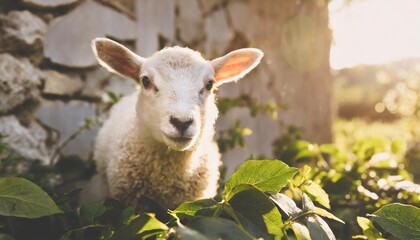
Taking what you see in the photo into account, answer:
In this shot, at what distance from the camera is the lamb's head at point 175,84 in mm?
2131

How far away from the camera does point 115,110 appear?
3.06 m

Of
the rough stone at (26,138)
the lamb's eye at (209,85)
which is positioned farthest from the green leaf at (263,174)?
the rough stone at (26,138)

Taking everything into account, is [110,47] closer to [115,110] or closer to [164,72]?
[164,72]

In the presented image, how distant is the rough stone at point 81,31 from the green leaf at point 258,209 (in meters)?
1.93

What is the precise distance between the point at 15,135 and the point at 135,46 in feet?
3.90

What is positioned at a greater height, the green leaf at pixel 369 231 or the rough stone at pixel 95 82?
the rough stone at pixel 95 82

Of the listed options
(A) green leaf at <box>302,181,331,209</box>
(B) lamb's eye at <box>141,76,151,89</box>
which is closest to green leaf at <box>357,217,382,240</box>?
(A) green leaf at <box>302,181,331,209</box>

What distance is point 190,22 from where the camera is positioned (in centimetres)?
389

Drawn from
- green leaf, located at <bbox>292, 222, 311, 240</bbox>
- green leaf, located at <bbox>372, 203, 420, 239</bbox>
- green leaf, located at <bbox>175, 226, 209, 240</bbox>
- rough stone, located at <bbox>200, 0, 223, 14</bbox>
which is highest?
rough stone, located at <bbox>200, 0, 223, 14</bbox>

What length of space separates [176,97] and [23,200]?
1.00 metres

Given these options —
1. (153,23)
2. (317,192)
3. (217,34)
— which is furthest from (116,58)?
(217,34)

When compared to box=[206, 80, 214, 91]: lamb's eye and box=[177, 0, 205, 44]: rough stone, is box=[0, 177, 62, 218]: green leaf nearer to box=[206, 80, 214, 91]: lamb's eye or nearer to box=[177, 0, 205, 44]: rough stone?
box=[206, 80, 214, 91]: lamb's eye

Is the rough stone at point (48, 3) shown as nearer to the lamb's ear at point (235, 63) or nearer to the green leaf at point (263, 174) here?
the lamb's ear at point (235, 63)

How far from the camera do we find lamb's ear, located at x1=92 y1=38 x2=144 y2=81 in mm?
2402
